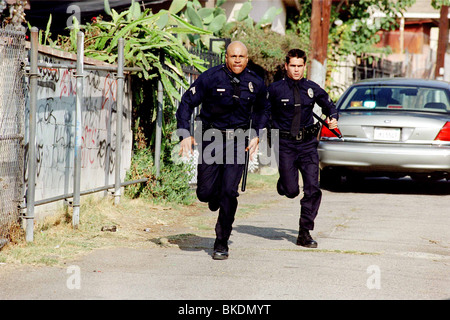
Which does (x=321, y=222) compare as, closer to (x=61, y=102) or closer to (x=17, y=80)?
(x=61, y=102)

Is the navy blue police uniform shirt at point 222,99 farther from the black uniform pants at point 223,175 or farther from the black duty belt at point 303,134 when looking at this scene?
the black duty belt at point 303,134

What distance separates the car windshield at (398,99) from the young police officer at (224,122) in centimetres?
509

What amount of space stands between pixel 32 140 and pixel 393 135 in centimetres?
586

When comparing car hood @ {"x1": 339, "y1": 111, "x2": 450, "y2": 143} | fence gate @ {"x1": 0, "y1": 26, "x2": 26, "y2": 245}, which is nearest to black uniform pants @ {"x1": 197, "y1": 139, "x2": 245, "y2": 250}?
fence gate @ {"x1": 0, "y1": 26, "x2": 26, "y2": 245}

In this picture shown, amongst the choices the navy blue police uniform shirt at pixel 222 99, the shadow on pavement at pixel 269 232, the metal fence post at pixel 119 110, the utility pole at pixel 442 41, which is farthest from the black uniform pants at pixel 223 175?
the utility pole at pixel 442 41

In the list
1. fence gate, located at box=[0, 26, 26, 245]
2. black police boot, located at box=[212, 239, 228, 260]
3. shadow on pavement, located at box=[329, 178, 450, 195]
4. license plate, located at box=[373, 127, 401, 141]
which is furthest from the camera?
shadow on pavement, located at box=[329, 178, 450, 195]

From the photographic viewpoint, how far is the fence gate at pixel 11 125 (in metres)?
6.54

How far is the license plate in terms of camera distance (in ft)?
36.3

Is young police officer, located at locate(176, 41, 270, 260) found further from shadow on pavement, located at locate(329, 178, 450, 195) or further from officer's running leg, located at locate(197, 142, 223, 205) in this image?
shadow on pavement, located at locate(329, 178, 450, 195)

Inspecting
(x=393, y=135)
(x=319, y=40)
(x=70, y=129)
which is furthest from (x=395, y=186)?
(x=70, y=129)

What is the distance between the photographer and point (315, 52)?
15844mm

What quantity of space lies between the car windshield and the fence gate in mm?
6051

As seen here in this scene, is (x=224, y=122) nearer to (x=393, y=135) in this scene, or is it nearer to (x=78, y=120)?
(x=78, y=120)

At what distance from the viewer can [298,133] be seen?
739 centimetres
